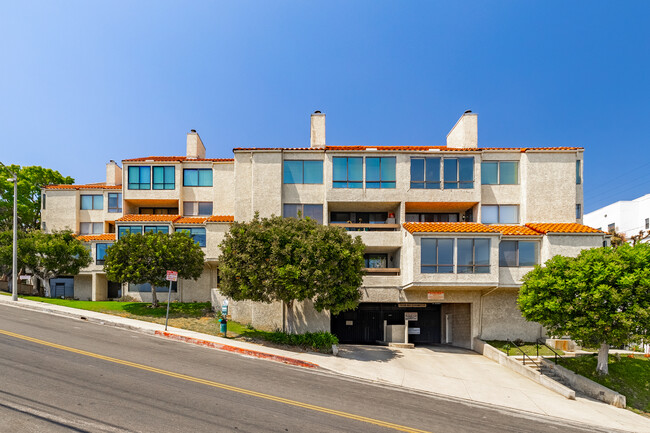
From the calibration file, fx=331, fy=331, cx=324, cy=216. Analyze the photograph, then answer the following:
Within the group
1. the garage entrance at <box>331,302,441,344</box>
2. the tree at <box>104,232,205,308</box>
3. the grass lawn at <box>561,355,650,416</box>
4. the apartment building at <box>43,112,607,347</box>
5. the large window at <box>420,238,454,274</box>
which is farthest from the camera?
the garage entrance at <box>331,302,441,344</box>

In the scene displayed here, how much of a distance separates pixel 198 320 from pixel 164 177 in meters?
14.2

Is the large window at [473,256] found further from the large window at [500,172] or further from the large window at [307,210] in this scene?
the large window at [307,210]

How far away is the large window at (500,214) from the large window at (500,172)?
5.66 feet

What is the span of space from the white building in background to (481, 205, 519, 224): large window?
38.2m

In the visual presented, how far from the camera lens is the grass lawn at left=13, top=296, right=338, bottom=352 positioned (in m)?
17.8

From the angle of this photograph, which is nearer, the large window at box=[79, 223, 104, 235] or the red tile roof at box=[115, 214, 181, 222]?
the red tile roof at box=[115, 214, 181, 222]

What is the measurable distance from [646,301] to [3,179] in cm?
5316

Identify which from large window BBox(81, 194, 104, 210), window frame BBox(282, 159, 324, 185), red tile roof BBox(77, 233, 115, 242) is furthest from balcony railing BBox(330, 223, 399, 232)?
large window BBox(81, 194, 104, 210)

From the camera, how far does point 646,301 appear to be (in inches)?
530

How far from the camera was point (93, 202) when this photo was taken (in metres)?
32.4

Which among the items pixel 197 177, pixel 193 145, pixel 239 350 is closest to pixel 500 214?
pixel 239 350

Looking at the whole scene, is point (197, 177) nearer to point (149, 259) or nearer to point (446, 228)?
point (149, 259)

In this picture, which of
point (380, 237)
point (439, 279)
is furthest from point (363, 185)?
point (439, 279)

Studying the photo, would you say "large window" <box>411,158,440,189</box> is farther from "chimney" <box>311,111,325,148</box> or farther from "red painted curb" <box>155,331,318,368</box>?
"red painted curb" <box>155,331,318,368</box>
